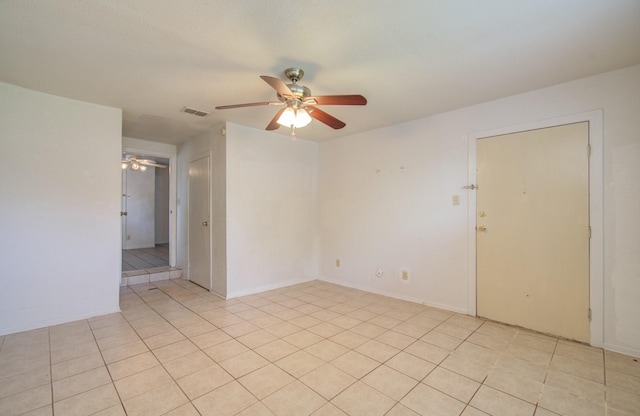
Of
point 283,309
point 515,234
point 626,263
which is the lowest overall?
point 283,309

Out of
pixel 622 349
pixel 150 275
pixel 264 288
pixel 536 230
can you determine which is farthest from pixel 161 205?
pixel 622 349

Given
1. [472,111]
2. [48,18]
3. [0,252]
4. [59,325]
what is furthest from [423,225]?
[0,252]

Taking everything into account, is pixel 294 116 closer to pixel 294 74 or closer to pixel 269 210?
pixel 294 74

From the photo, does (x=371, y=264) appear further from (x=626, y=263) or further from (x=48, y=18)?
(x=48, y=18)

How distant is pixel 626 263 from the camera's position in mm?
2250

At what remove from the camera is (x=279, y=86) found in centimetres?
189

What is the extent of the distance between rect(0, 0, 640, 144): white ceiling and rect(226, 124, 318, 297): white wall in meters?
1.15

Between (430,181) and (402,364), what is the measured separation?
2.14m

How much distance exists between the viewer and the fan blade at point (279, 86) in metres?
1.77

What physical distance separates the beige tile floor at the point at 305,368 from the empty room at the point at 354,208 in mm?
20

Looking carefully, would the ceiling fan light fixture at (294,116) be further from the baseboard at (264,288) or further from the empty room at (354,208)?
the baseboard at (264,288)

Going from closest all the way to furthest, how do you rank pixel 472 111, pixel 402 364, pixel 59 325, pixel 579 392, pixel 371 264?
pixel 579 392
pixel 402 364
pixel 59 325
pixel 472 111
pixel 371 264

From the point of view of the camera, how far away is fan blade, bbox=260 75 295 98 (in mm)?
1771

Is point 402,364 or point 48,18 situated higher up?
point 48,18
